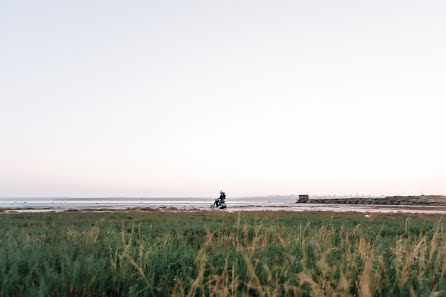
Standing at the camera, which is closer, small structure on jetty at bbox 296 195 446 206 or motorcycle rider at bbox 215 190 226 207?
motorcycle rider at bbox 215 190 226 207

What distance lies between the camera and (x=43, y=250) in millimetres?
7168

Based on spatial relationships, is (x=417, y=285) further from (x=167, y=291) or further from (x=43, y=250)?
(x=43, y=250)

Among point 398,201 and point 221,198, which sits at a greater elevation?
point 221,198

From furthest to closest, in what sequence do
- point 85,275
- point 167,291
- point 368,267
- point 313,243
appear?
point 313,243 < point 85,275 < point 167,291 < point 368,267

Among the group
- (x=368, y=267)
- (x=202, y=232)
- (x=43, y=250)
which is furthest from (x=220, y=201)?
(x=368, y=267)

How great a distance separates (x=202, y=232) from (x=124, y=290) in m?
9.56

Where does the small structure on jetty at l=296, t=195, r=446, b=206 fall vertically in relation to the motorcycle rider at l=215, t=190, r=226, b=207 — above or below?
below

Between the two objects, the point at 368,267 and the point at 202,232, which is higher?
the point at 368,267

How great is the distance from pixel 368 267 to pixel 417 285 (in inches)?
50.0

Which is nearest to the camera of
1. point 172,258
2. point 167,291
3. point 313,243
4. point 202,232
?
point 167,291

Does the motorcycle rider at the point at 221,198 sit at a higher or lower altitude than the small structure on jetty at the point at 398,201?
higher

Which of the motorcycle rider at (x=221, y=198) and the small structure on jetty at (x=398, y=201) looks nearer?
the motorcycle rider at (x=221, y=198)

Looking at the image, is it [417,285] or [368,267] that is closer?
[368,267]

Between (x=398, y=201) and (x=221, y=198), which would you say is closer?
(x=221, y=198)
